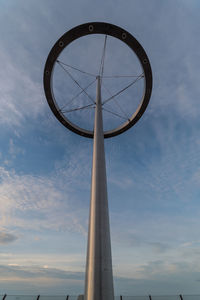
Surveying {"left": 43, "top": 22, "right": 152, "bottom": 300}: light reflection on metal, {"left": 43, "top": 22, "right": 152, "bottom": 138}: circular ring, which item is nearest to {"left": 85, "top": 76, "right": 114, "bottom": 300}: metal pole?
{"left": 43, "top": 22, "right": 152, "bottom": 300}: light reflection on metal

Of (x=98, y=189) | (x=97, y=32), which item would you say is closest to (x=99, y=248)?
(x=98, y=189)

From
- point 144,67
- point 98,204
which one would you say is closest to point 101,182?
point 98,204

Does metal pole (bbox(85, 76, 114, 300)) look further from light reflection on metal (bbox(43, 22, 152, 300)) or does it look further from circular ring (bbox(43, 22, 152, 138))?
circular ring (bbox(43, 22, 152, 138))

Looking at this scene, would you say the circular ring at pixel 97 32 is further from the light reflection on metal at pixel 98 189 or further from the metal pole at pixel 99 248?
the metal pole at pixel 99 248

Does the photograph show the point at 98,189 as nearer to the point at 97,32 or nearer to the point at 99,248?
the point at 99,248

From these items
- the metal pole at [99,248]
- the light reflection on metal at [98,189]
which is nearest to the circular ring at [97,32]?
the light reflection on metal at [98,189]

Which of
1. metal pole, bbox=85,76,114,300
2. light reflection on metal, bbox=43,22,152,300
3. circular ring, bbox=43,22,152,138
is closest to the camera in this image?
metal pole, bbox=85,76,114,300

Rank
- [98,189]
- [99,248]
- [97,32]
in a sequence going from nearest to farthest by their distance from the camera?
[99,248], [98,189], [97,32]

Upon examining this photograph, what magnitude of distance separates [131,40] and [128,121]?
433 inches

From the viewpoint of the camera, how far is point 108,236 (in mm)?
11000

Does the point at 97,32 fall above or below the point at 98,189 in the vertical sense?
above

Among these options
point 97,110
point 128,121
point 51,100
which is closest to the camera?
point 97,110

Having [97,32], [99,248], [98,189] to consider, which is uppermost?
[97,32]

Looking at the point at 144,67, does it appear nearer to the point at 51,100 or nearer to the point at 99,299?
the point at 51,100
